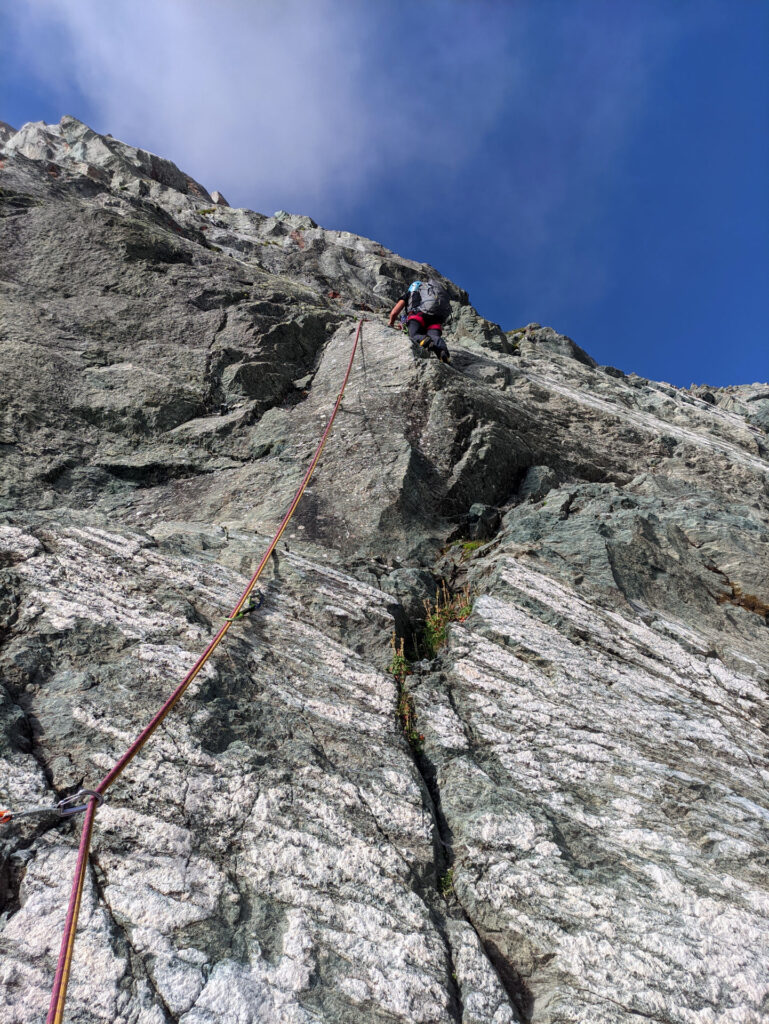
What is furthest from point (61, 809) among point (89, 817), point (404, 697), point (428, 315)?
point (428, 315)

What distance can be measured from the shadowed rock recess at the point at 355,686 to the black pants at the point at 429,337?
1.14 metres

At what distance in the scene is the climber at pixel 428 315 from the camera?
14258 millimetres

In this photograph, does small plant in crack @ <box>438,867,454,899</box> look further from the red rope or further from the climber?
the climber

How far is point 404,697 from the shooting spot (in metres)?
6.58

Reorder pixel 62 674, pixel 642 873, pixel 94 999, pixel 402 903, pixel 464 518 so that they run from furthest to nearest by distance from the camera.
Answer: pixel 464 518 → pixel 62 674 → pixel 642 873 → pixel 402 903 → pixel 94 999

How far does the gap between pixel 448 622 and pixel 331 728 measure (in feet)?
8.49

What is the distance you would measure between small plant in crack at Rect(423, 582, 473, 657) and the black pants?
25.9 feet

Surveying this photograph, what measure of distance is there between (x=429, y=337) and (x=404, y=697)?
10.1 meters

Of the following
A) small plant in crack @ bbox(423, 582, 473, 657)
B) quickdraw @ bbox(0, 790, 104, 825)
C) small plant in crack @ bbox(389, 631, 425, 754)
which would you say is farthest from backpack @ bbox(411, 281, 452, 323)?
quickdraw @ bbox(0, 790, 104, 825)

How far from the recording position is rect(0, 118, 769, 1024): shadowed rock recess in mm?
3996

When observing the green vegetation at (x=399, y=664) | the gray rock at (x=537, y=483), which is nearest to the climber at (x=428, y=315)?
the gray rock at (x=537, y=483)

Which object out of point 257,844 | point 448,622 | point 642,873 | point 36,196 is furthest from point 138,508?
point 36,196

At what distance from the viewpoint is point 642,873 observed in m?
4.86

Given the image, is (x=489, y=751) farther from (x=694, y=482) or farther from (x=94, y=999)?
(x=694, y=482)
